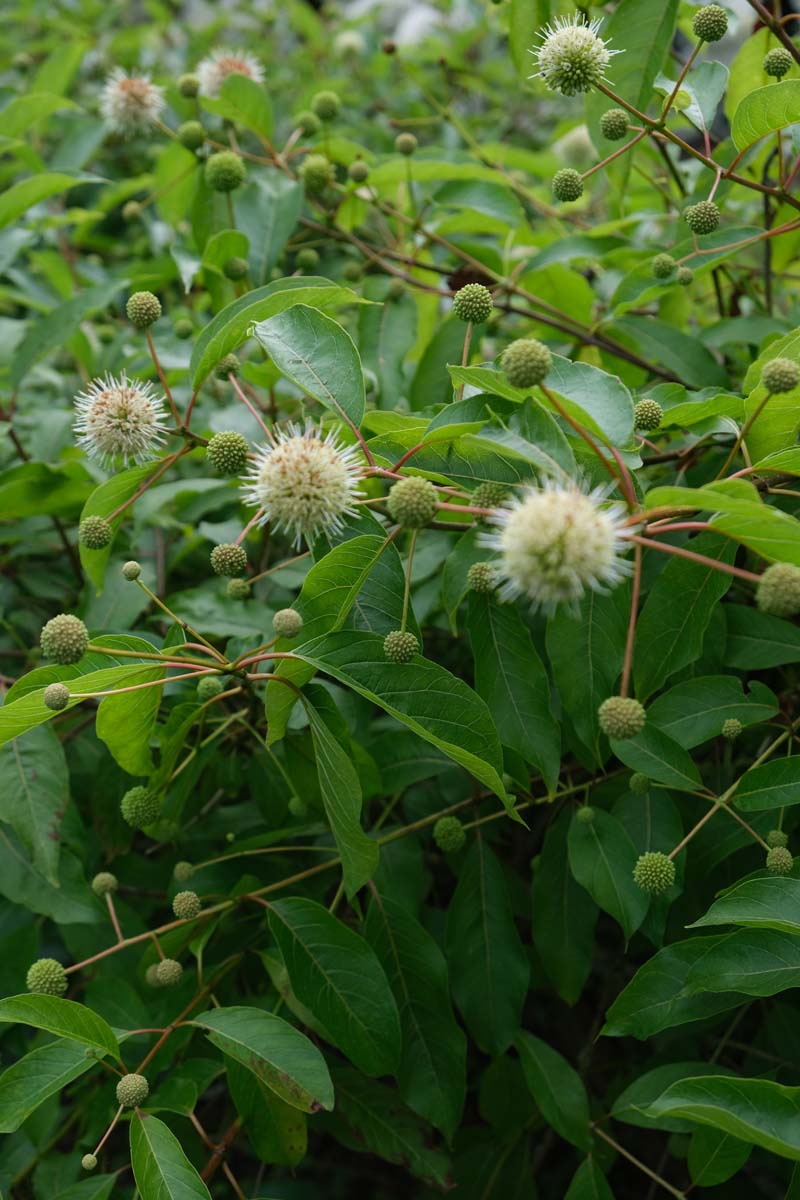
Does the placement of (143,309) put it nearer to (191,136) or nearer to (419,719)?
(419,719)

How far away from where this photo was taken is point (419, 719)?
1.65 m

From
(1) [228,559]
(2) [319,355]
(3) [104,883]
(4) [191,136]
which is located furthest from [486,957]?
(4) [191,136]

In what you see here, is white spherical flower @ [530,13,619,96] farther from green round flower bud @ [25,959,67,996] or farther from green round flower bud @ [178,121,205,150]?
green round flower bud @ [25,959,67,996]

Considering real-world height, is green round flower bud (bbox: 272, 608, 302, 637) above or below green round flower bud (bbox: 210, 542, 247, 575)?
below

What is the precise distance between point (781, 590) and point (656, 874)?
0.68 meters

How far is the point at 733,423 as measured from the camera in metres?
1.79

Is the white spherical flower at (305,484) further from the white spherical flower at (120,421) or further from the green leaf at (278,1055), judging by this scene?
the green leaf at (278,1055)

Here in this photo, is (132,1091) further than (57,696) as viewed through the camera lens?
Yes

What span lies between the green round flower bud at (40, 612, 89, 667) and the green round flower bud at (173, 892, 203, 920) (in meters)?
0.57

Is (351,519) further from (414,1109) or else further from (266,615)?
(414,1109)

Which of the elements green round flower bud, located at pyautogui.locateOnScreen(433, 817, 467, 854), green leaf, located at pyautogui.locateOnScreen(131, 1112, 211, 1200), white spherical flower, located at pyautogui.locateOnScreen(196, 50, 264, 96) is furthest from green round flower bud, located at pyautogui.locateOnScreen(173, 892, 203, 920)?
white spherical flower, located at pyautogui.locateOnScreen(196, 50, 264, 96)

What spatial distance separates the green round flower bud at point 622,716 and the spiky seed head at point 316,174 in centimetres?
189

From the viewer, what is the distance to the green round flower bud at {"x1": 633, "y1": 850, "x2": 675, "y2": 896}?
1803mm

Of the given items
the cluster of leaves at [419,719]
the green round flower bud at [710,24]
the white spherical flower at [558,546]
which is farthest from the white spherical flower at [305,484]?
the green round flower bud at [710,24]
